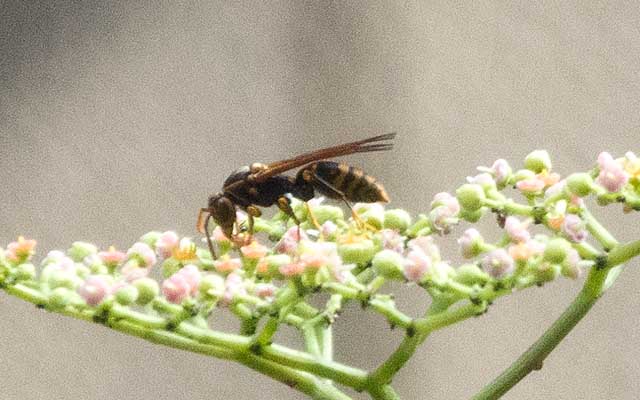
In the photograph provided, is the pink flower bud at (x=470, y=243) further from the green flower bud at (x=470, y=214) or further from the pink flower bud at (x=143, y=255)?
the pink flower bud at (x=143, y=255)

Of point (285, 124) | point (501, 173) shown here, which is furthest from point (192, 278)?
point (285, 124)

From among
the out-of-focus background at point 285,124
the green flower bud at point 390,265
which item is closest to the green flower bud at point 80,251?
the green flower bud at point 390,265

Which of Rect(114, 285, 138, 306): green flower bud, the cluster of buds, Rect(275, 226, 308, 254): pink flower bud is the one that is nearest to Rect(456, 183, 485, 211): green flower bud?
the cluster of buds

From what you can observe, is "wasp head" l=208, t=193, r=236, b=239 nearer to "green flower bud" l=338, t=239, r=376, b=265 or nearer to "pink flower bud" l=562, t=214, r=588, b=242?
"green flower bud" l=338, t=239, r=376, b=265

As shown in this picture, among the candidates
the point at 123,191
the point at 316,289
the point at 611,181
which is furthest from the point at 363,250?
the point at 123,191

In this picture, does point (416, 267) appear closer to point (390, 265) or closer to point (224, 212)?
point (390, 265)
